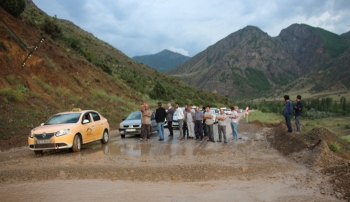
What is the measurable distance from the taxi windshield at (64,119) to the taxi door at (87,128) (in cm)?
30

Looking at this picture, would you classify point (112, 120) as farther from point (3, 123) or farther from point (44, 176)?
point (44, 176)

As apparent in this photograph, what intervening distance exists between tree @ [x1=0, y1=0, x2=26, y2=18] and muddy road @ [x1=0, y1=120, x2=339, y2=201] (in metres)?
19.9

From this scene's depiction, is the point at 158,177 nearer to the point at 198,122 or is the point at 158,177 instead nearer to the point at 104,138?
the point at 104,138

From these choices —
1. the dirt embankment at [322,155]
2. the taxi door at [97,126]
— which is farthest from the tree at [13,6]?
the dirt embankment at [322,155]

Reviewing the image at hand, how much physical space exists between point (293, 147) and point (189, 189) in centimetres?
635

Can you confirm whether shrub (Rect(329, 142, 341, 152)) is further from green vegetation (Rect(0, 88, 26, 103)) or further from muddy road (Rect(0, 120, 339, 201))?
green vegetation (Rect(0, 88, 26, 103))

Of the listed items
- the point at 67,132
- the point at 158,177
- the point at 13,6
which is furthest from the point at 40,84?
the point at 158,177

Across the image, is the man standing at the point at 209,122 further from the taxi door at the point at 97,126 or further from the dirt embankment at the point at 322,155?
the taxi door at the point at 97,126

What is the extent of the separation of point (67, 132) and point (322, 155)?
871 cm

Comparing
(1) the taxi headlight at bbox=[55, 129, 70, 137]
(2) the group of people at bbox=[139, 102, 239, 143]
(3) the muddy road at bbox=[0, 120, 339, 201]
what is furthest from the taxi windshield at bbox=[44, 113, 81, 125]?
(2) the group of people at bbox=[139, 102, 239, 143]

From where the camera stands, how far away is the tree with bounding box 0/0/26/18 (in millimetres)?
26234

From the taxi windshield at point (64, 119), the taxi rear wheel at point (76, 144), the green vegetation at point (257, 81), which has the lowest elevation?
the taxi rear wheel at point (76, 144)

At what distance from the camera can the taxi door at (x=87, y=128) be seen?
40.0ft

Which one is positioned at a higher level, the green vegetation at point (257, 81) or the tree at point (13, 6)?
the green vegetation at point (257, 81)
